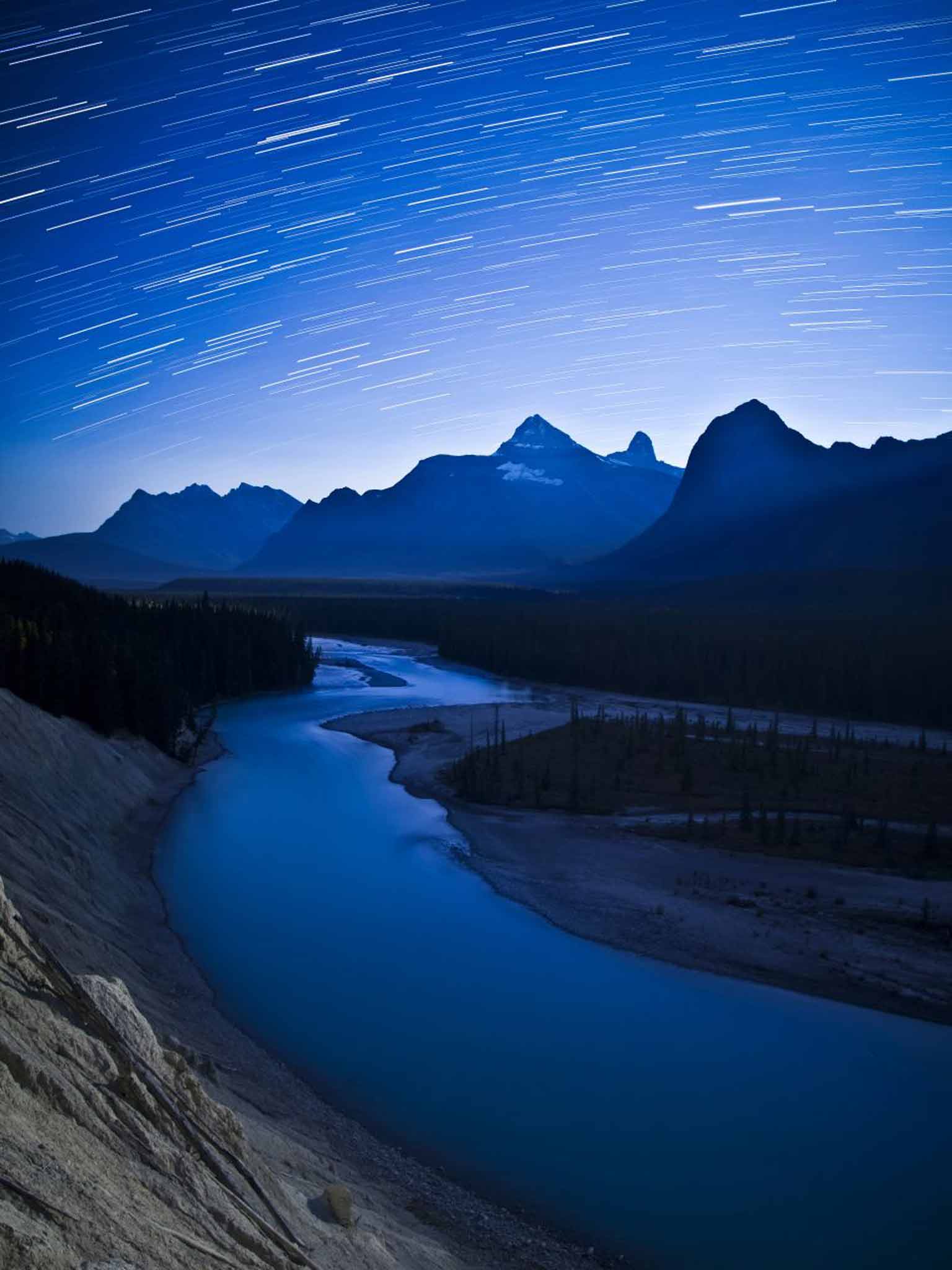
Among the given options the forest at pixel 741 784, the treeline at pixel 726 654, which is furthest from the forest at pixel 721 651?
the forest at pixel 741 784

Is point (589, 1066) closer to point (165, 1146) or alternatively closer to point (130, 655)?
point (165, 1146)

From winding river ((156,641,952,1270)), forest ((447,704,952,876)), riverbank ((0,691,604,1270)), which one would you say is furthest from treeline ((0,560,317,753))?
riverbank ((0,691,604,1270))

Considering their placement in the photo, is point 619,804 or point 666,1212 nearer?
point 666,1212

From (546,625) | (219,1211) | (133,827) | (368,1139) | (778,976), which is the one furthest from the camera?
(546,625)

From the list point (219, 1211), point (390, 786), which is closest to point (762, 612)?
point (390, 786)

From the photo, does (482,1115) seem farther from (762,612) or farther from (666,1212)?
(762,612)

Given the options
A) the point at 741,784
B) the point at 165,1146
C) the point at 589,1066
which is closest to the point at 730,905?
the point at 589,1066

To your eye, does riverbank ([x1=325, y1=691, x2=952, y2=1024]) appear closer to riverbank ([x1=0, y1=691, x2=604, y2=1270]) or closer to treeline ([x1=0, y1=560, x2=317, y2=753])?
riverbank ([x1=0, y1=691, x2=604, y2=1270])
